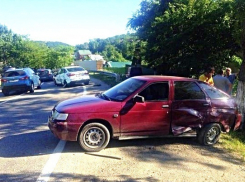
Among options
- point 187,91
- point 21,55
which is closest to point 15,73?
point 187,91

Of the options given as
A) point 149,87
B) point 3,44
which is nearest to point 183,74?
point 149,87

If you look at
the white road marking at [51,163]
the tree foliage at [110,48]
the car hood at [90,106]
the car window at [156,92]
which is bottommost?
the white road marking at [51,163]

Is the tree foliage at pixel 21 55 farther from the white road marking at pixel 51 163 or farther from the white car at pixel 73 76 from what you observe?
the white road marking at pixel 51 163

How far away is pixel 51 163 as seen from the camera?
4598 mm

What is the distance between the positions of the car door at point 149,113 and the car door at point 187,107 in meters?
0.19

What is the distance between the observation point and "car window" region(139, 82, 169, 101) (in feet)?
18.0

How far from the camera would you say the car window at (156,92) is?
5477mm

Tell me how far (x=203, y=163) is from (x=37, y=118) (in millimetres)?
5391

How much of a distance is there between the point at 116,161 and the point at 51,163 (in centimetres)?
118

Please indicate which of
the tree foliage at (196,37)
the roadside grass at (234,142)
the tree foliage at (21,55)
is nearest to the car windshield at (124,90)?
the roadside grass at (234,142)

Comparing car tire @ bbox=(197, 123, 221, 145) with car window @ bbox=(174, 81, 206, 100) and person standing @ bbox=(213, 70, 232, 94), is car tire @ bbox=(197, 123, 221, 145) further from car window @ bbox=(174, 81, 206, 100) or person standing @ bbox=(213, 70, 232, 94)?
person standing @ bbox=(213, 70, 232, 94)

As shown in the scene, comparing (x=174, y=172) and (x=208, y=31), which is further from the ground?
(x=208, y=31)

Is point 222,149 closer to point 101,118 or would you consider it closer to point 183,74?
point 101,118

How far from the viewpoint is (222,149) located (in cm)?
569
